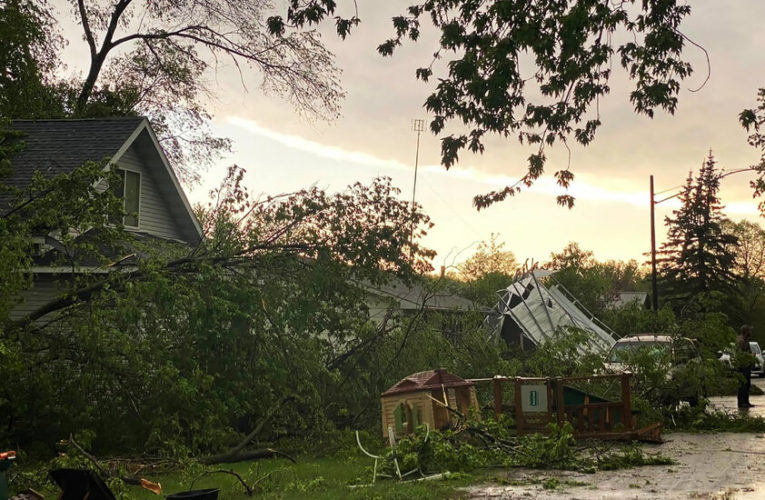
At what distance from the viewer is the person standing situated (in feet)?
57.8

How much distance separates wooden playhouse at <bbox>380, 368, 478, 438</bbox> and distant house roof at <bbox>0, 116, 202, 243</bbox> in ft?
31.6

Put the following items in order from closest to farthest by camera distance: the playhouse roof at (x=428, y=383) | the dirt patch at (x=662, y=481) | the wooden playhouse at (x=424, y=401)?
1. the dirt patch at (x=662, y=481)
2. the wooden playhouse at (x=424, y=401)
3. the playhouse roof at (x=428, y=383)

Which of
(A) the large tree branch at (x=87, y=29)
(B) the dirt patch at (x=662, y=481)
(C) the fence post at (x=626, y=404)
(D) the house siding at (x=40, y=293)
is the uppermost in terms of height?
(A) the large tree branch at (x=87, y=29)

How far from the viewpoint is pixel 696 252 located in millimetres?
58531

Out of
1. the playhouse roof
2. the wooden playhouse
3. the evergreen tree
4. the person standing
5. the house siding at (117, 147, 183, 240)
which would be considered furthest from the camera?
the evergreen tree

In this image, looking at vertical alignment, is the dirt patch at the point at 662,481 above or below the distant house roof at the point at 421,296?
below

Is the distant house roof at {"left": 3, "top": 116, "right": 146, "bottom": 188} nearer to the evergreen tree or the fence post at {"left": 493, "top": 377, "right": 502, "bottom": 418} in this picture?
the fence post at {"left": 493, "top": 377, "right": 502, "bottom": 418}

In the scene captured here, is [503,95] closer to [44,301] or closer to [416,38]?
[416,38]

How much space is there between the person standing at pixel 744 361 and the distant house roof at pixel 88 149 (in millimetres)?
13919

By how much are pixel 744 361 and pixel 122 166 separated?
14978 millimetres

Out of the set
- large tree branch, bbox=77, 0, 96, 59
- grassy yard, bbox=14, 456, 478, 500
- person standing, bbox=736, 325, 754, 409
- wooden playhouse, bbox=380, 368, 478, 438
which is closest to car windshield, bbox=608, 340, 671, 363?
person standing, bbox=736, 325, 754, 409

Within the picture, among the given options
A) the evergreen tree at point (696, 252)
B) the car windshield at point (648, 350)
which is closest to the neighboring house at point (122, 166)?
the car windshield at point (648, 350)

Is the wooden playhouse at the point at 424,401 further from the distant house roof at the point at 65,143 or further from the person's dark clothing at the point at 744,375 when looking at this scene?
the distant house roof at the point at 65,143

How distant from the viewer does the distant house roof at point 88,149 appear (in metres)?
19.0
